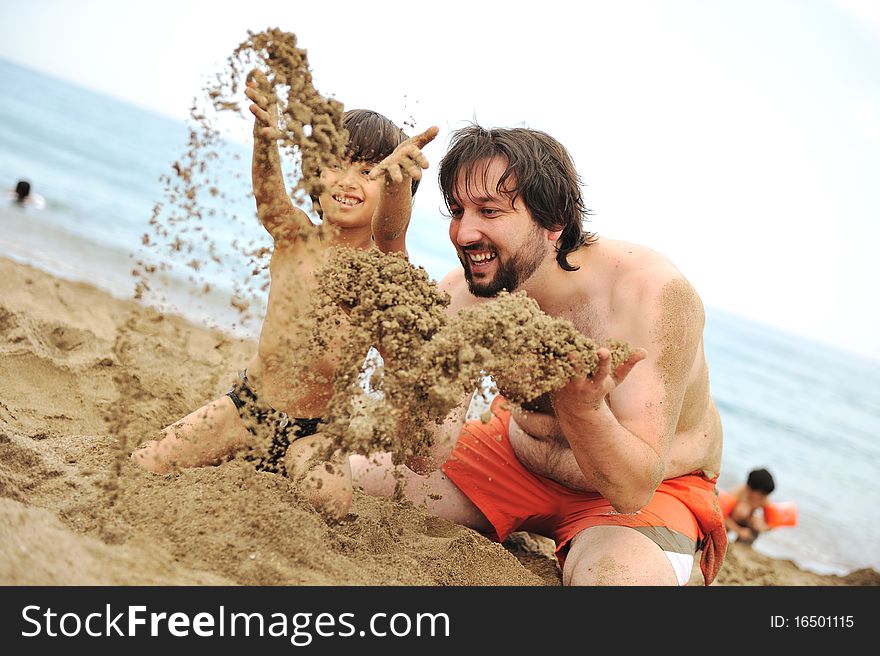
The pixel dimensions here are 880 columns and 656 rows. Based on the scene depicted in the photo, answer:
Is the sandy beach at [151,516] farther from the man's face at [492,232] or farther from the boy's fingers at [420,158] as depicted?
the boy's fingers at [420,158]

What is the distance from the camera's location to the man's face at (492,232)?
290 centimetres

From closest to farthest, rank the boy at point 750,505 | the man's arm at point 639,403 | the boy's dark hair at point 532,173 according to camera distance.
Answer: the man's arm at point 639,403, the boy's dark hair at point 532,173, the boy at point 750,505

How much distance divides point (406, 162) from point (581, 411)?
1.21m

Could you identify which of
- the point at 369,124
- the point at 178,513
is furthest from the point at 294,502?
the point at 369,124

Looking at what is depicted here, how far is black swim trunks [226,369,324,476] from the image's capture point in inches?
116

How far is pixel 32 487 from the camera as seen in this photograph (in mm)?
2523

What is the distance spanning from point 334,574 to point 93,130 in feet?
108

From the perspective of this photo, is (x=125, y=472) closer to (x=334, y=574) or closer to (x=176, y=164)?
(x=334, y=574)

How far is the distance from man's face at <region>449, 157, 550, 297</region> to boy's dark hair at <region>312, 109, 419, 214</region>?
1.44ft

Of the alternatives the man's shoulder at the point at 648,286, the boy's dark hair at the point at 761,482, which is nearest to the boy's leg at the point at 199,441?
the man's shoulder at the point at 648,286

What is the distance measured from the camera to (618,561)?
2.70 metres

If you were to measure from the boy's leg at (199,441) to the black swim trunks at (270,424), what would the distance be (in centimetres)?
6

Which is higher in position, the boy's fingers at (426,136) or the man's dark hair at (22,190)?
the boy's fingers at (426,136)

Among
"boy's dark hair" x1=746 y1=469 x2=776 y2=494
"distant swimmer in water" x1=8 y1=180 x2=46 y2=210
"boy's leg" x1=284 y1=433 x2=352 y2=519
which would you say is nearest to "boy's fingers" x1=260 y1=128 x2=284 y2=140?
"boy's leg" x1=284 y1=433 x2=352 y2=519
